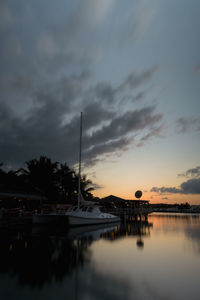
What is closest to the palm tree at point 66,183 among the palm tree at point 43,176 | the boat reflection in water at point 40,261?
the palm tree at point 43,176

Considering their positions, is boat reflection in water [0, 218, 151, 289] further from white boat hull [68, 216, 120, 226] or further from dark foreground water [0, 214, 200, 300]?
white boat hull [68, 216, 120, 226]

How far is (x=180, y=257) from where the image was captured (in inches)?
423

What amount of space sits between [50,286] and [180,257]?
7.23m

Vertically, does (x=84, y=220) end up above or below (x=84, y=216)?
below

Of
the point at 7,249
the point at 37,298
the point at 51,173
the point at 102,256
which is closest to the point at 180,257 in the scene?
the point at 102,256

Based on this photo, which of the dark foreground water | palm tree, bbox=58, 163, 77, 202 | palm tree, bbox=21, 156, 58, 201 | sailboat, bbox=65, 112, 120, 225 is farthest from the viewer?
palm tree, bbox=58, 163, 77, 202

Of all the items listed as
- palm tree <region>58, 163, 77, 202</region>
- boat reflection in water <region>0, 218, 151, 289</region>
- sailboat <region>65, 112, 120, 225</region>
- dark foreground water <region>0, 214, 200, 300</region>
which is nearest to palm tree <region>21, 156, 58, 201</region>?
palm tree <region>58, 163, 77, 202</region>

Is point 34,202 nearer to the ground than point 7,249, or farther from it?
farther from it

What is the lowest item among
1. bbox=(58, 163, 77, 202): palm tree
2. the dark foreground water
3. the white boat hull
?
the dark foreground water

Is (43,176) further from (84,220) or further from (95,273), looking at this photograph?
(95,273)

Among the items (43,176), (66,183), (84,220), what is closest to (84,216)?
(84,220)

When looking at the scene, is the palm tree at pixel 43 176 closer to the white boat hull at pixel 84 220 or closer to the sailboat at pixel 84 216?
the sailboat at pixel 84 216

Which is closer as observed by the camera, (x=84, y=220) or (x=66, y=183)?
(x=84, y=220)

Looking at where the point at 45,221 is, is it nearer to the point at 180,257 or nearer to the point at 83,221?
the point at 83,221
